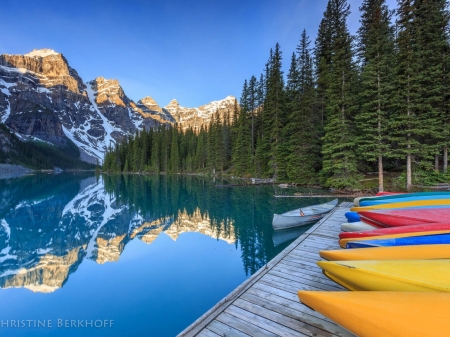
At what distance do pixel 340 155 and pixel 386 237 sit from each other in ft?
61.9

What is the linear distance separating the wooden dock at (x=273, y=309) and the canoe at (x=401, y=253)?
3.42 feet

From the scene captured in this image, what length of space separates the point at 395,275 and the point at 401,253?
3.70ft

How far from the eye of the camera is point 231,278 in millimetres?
7781

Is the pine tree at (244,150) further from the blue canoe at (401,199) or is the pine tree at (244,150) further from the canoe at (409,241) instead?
the canoe at (409,241)

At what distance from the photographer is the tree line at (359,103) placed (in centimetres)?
1750

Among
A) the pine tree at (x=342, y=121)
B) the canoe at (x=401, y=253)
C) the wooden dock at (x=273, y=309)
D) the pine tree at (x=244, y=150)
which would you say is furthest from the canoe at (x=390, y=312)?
the pine tree at (x=244, y=150)

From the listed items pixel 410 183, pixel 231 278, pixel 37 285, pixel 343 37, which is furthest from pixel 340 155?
pixel 37 285

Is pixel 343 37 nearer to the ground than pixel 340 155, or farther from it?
farther from it

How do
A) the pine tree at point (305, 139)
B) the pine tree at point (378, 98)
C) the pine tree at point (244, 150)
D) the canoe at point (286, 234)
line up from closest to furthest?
the canoe at point (286, 234), the pine tree at point (378, 98), the pine tree at point (305, 139), the pine tree at point (244, 150)

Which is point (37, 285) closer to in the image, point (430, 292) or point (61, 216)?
point (430, 292)

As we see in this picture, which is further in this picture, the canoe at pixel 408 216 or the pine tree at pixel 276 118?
the pine tree at pixel 276 118

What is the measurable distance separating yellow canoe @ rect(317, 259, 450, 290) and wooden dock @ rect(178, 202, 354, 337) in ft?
2.57

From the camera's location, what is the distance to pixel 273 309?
12.3ft

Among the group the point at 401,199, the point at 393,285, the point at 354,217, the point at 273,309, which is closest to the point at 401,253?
the point at 393,285
